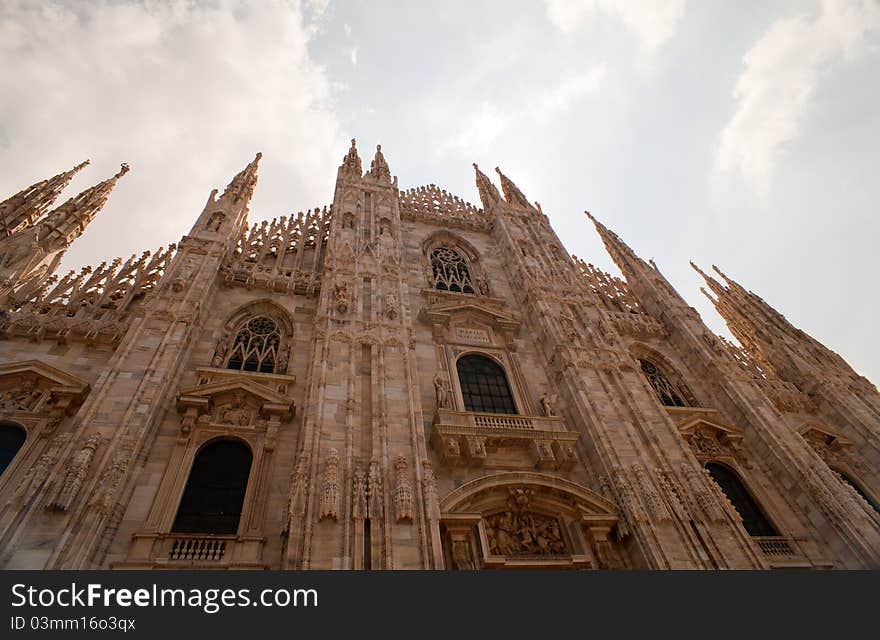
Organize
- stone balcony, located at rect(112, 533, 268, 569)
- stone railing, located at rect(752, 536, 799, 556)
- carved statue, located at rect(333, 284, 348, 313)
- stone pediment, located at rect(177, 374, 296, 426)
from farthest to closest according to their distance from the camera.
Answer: carved statue, located at rect(333, 284, 348, 313) < stone railing, located at rect(752, 536, 799, 556) < stone pediment, located at rect(177, 374, 296, 426) < stone balcony, located at rect(112, 533, 268, 569)

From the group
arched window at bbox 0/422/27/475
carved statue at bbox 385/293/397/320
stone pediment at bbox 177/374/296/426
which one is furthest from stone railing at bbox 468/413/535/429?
arched window at bbox 0/422/27/475

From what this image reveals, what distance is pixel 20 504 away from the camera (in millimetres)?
8242

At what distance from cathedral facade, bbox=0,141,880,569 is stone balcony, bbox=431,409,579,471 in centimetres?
7

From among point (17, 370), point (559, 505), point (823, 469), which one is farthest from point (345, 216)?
point (823, 469)

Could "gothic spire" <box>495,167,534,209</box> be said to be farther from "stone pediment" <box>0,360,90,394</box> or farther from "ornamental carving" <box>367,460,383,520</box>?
"stone pediment" <box>0,360,90,394</box>

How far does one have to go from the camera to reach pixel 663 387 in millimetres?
17938

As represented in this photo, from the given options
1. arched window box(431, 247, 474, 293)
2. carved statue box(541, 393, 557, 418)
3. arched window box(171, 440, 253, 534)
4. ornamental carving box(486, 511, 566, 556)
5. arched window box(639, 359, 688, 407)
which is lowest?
ornamental carving box(486, 511, 566, 556)

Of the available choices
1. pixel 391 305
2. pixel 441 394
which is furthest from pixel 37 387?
pixel 441 394

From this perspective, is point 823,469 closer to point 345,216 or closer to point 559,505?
point 559,505

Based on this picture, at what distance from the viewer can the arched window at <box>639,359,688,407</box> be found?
683 inches

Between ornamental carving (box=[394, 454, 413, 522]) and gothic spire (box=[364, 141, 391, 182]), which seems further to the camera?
gothic spire (box=[364, 141, 391, 182])

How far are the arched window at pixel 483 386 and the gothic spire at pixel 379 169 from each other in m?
11.3

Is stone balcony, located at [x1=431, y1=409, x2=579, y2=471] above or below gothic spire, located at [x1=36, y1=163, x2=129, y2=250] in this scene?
below

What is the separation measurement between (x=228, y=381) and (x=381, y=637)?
7994mm
